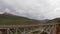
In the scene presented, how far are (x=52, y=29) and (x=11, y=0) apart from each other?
2.43 feet

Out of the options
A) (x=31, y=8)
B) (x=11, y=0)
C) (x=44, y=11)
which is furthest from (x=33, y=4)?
(x=11, y=0)

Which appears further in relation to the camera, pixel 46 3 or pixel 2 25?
pixel 46 3

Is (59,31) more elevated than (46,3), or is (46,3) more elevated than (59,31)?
(46,3)

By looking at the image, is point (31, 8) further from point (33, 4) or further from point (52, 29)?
point (52, 29)

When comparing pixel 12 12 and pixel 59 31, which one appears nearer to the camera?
pixel 12 12

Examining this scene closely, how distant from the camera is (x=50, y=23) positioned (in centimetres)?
206

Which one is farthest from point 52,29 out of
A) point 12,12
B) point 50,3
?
point 12,12

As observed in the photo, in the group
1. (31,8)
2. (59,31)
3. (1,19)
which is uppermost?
(31,8)

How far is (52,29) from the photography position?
81.6 inches

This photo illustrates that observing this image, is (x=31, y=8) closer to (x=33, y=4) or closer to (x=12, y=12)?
(x=33, y=4)

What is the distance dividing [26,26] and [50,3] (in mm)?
512

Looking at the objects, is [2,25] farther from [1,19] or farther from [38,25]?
[38,25]

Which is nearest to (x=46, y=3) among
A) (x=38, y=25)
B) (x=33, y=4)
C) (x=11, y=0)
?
(x=33, y=4)

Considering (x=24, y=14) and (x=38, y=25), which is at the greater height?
(x=24, y=14)
